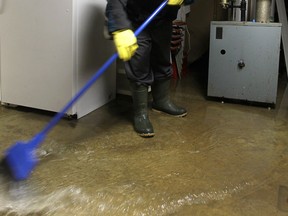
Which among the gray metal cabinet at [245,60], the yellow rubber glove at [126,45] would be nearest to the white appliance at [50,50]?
the yellow rubber glove at [126,45]

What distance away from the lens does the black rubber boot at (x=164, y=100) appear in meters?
2.00

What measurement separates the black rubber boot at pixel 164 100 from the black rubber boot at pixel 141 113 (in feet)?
0.70

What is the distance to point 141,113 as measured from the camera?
71.3 inches

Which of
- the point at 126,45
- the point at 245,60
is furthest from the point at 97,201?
the point at 245,60

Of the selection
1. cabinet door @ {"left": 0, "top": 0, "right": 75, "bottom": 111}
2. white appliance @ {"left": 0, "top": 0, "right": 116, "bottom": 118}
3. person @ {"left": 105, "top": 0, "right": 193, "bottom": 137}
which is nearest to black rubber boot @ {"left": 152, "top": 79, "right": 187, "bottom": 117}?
person @ {"left": 105, "top": 0, "right": 193, "bottom": 137}

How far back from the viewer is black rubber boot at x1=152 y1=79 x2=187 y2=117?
2.00 meters

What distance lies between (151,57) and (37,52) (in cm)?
63

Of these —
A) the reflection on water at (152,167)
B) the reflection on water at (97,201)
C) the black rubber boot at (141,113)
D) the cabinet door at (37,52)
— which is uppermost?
the cabinet door at (37,52)

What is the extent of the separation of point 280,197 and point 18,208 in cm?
86

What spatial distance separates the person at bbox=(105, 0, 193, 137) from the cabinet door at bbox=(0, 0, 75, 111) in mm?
330

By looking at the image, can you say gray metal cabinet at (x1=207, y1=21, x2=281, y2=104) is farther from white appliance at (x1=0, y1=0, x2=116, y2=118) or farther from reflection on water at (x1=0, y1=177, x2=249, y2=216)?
Answer: reflection on water at (x1=0, y1=177, x2=249, y2=216)

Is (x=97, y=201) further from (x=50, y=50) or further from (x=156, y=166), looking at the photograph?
(x=50, y=50)

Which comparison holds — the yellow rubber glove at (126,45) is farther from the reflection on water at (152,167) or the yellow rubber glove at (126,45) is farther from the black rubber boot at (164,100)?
the black rubber boot at (164,100)

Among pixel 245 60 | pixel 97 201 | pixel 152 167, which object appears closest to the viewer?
pixel 97 201
